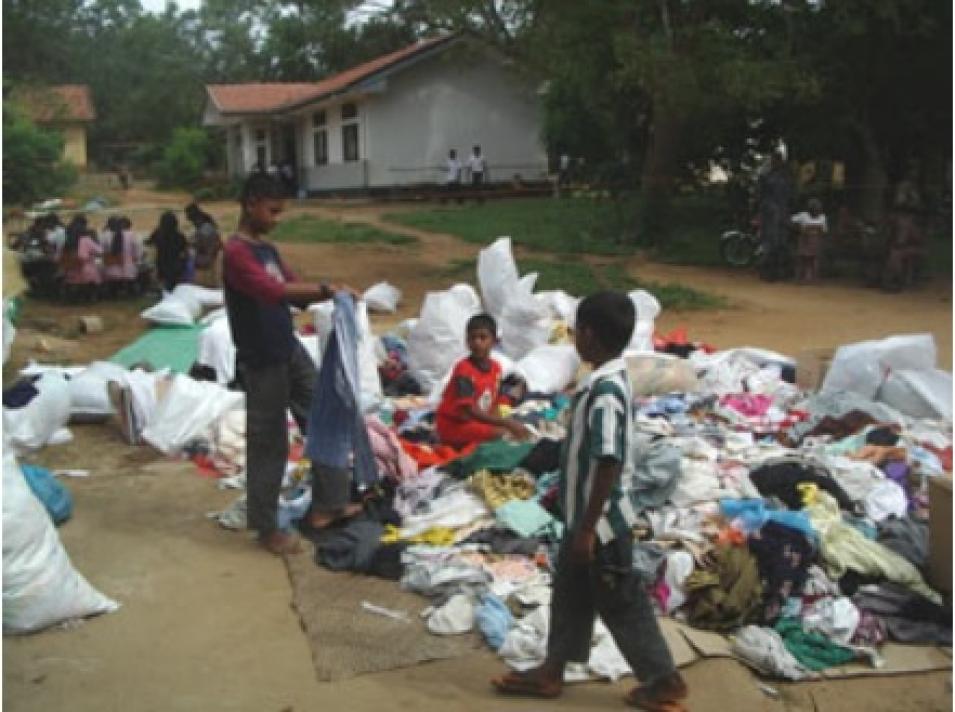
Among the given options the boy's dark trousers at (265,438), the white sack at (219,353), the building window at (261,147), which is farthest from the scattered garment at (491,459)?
the building window at (261,147)

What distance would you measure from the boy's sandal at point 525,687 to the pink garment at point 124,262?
9.61 meters

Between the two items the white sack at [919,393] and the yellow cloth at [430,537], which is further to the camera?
the white sack at [919,393]

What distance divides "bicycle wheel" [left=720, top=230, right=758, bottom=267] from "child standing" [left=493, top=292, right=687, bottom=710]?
11.8 m

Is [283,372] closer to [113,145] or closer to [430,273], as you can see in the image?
[430,273]

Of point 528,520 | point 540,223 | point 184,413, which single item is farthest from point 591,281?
point 528,520

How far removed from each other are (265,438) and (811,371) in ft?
12.1

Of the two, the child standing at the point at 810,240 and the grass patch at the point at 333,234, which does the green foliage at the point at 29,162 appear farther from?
the child standing at the point at 810,240

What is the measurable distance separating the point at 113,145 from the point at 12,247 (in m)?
35.4

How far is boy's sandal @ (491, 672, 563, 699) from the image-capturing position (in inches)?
121

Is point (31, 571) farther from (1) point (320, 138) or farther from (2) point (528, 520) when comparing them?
(1) point (320, 138)

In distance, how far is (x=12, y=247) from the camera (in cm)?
1248

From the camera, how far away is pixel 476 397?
16.5ft

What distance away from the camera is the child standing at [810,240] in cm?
1287

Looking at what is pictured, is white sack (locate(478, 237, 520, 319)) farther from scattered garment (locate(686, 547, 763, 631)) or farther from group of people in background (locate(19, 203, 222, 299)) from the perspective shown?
scattered garment (locate(686, 547, 763, 631))
